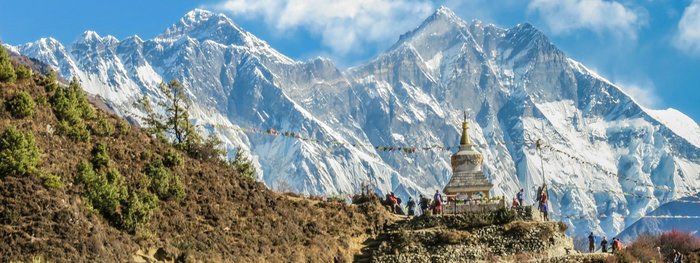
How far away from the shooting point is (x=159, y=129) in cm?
6425

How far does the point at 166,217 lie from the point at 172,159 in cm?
624

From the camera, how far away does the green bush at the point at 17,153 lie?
3588 cm

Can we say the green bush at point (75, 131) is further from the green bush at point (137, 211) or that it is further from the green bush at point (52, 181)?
the green bush at point (52, 181)

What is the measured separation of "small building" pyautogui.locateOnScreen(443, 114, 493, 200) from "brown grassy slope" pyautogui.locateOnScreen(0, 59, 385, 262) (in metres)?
10.5

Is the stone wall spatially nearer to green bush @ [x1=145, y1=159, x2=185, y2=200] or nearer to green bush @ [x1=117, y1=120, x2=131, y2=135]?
green bush @ [x1=145, y1=159, x2=185, y2=200]

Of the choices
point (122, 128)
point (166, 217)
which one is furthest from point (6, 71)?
point (166, 217)

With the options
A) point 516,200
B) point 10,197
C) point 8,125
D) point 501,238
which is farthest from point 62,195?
point 516,200

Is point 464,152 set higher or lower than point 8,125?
higher

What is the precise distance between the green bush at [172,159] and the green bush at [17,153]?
10.8m

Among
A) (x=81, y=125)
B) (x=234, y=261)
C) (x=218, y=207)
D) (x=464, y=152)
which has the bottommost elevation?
(x=234, y=261)

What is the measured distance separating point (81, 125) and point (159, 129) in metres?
20.8

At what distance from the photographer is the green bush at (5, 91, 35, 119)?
4097cm

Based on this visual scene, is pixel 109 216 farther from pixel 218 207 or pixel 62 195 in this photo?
pixel 218 207

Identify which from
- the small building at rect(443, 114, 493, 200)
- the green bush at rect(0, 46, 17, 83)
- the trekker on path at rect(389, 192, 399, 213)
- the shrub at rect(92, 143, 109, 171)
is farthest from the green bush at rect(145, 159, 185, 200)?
the small building at rect(443, 114, 493, 200)
